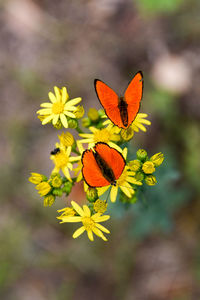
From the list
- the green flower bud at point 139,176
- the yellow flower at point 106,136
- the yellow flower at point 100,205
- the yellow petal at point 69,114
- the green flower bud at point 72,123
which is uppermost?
the yellow petal at point 69,114

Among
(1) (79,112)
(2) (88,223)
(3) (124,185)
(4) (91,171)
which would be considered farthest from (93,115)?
(2) (88,223)

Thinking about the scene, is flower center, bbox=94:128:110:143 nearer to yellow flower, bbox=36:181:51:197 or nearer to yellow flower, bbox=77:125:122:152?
yellow flower, bbox=77:125:122:152

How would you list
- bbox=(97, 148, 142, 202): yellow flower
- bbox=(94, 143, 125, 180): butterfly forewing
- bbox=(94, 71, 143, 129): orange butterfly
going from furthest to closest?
1. bbox=(97, 148, 142, 202): yellow flower
2. bbox=(94, 71, 143, 129): orange butterfly
3. bbox=(94, 143, 125, 180): butterfly forewing

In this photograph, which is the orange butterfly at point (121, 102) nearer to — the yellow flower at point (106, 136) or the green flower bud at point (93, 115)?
the yellow flower at point (106, 136)

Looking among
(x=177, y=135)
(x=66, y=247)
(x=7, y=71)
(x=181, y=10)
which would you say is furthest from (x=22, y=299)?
(x=181, y=10)

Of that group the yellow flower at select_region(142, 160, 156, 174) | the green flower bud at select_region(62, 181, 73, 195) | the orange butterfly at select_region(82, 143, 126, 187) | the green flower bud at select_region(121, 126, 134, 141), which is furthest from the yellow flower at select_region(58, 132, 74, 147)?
the yellow flower at select_region(142, 160, 156, 174)

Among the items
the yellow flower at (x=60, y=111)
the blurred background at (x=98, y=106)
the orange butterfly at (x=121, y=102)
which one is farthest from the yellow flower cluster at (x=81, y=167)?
the blurred background at (x=98, y=106)
